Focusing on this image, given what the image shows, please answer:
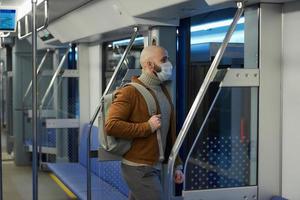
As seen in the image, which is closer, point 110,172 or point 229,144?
point 229,144

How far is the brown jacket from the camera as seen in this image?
113 inches

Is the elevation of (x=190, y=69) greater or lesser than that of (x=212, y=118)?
greater

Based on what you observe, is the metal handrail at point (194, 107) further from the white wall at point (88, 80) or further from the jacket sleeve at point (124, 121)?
the white wall at point (88, 80)

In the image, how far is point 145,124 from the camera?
2.87 metres

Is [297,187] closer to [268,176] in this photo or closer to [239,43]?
[268,176]

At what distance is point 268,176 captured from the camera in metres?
2.94

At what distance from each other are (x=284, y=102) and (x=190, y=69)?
1.24 m

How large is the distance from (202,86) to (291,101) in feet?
2.16

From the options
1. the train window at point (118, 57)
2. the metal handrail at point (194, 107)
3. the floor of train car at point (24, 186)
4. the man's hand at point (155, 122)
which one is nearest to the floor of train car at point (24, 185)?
the floor of train car at point (24, 186)

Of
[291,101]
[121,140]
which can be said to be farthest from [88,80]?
[291,101]

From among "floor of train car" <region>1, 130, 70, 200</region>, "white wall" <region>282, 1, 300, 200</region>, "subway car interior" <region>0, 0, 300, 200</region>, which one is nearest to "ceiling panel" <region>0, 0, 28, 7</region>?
"subway car interior" <region>0, 0, 300, 200</region>

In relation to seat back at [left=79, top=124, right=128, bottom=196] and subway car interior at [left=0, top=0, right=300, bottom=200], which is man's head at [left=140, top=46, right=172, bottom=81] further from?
seat back at [left=79, top=124, right=128, bottom=196]

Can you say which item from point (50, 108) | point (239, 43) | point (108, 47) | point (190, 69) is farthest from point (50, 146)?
point (239, 43)

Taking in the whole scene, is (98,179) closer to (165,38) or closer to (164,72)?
(165,38)
